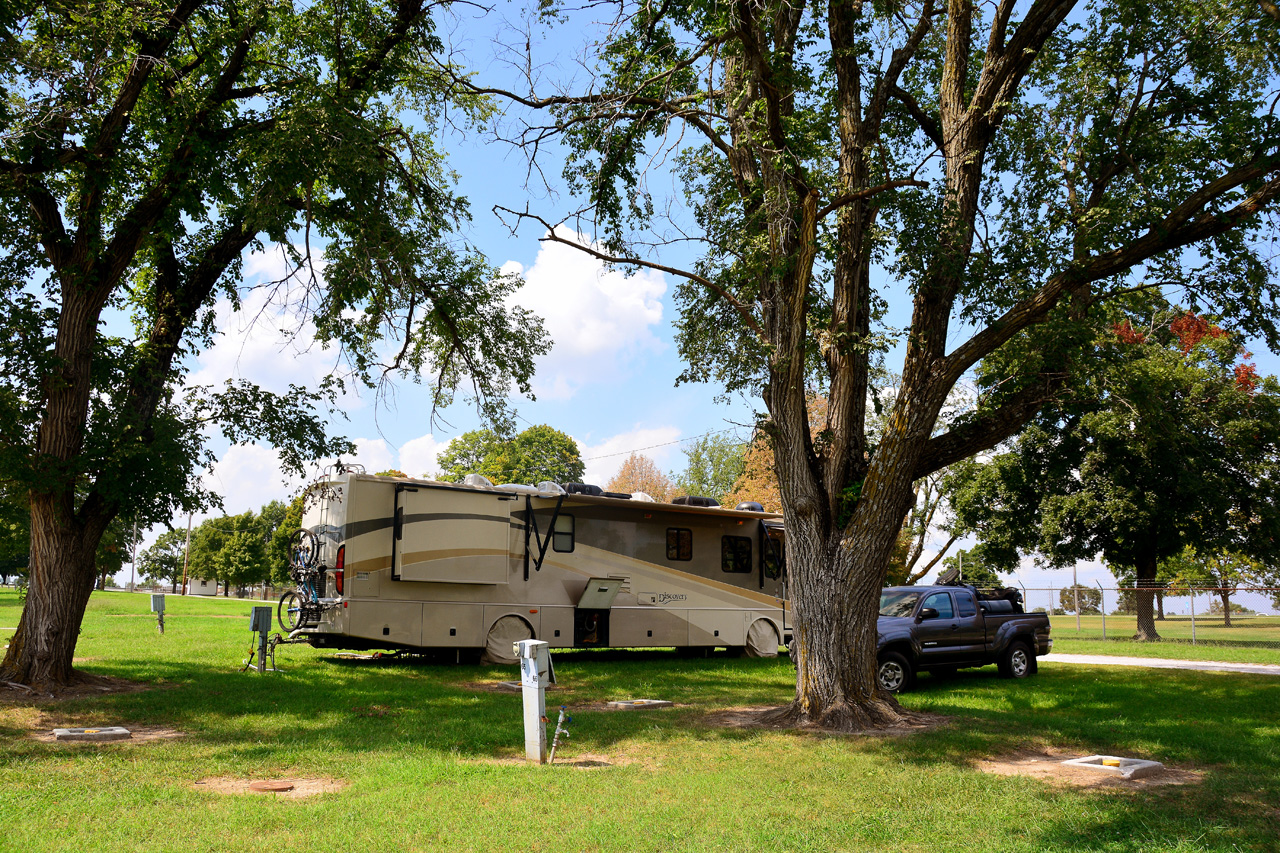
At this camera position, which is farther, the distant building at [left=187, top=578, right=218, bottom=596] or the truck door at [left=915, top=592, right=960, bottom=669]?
the distant building at [left=187, top=578, right=218, bottom=596]

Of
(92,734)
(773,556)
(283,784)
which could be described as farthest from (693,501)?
(283,784)

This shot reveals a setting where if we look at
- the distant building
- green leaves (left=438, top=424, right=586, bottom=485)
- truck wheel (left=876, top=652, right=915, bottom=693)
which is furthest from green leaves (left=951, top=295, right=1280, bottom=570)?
the distant building

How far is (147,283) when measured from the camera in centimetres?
1458

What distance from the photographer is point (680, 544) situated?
18.0 m

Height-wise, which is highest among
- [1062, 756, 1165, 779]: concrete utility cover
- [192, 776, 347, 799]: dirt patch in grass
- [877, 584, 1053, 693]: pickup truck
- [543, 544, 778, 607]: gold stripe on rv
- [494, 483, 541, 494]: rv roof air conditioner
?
[494, 483, 541, 494]: rv roof air conditioner

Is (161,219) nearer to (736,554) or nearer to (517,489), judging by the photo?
(517,489)

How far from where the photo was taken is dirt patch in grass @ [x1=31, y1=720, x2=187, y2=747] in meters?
8.07

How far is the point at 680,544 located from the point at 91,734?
11502mm

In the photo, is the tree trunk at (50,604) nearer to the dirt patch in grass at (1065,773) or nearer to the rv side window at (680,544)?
the rv side window at (680,544)

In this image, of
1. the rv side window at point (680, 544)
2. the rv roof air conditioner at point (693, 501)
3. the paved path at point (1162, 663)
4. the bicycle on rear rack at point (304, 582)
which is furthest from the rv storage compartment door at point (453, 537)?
the paved path at point (1162, 663)

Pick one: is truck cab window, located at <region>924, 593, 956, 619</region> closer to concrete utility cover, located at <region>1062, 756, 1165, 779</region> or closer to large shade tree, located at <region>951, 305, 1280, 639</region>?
concrete utility cover, located at <region>1062, 756, 1165, 779</region>

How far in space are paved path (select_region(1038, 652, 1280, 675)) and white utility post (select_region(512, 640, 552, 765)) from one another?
1403 cm

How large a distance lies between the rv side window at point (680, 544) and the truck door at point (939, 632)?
536cm

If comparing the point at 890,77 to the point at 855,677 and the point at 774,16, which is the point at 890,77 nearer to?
the point at 774,16
